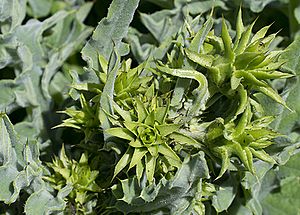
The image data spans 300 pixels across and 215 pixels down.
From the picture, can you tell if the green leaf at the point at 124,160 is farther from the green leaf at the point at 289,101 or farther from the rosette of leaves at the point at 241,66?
the green leaf at the point at 289,101

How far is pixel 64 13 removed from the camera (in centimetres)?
286

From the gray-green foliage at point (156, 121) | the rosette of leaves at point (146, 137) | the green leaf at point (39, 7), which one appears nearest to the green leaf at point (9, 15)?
the gray-green foliage at point (156, 121)

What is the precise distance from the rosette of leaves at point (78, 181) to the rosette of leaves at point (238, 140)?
515mm

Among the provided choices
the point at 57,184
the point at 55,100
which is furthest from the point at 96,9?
the point at 57,184

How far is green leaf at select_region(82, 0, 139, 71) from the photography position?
2.14 m

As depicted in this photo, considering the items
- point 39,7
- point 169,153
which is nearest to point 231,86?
point 169,153

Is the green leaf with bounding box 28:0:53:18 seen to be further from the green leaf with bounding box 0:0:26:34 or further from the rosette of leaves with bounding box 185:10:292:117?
the rosette of leaves with bounding box 185:10:292:117

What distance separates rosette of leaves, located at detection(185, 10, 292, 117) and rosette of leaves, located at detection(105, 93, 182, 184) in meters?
0.20

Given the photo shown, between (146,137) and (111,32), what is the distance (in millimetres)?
527

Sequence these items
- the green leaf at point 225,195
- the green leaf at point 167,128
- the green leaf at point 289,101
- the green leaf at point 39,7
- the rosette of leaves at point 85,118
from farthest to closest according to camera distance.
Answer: the green leaf at point 39,7, the green leaf at point 289,101, the green leaf at point 225,195, the rosette of leaves at point 85,118, the green leaf at point 167,128

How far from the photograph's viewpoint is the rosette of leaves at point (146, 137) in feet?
6.15

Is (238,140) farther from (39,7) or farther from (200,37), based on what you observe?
(39,7)

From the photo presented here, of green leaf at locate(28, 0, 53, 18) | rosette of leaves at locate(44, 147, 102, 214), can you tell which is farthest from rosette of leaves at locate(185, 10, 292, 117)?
green leaf at locate(28, 0, 53, 18)

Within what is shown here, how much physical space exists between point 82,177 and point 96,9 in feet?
4.34
